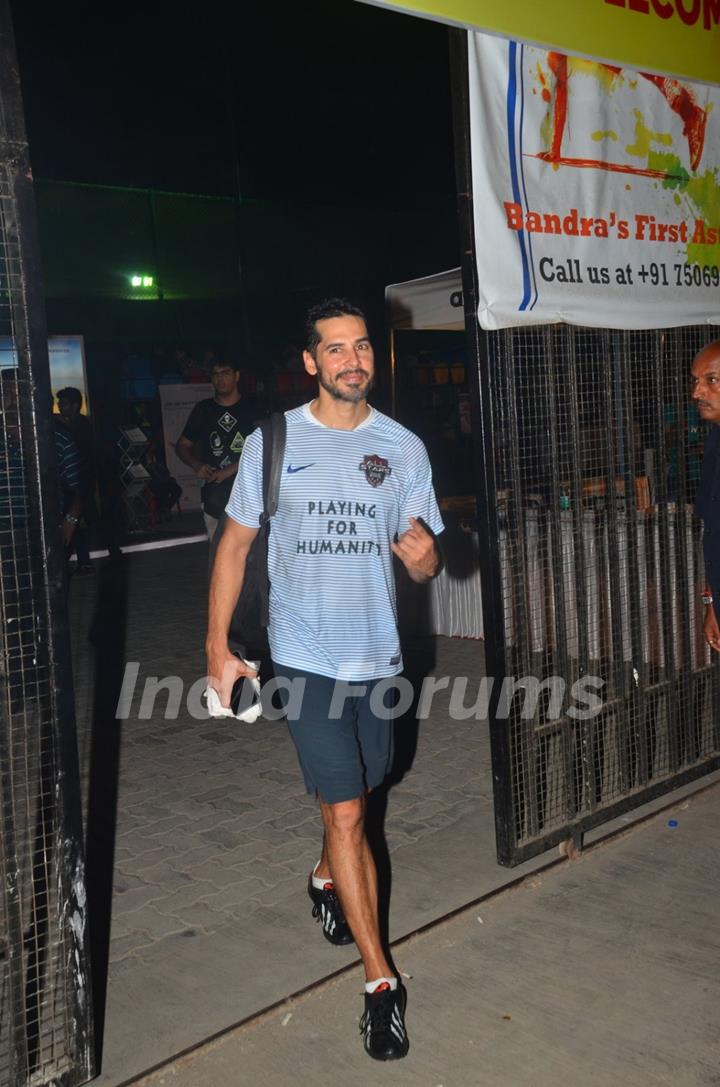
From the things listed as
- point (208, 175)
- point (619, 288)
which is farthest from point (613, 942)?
point (208, 175)

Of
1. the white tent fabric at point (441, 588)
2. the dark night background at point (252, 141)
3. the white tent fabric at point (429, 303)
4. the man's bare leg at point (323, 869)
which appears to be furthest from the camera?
the dark night background at point (252, 141)

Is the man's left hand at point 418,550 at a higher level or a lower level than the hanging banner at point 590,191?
lower

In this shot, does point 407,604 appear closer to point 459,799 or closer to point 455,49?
point 459,799

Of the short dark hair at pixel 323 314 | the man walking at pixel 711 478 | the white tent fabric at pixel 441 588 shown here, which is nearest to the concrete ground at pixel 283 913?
the man walking at pixel 711 478

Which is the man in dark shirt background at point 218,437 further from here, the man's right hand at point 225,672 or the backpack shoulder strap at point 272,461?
the man's right hand at point 225,672

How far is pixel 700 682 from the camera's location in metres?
5.69

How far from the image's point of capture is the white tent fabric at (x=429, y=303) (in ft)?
30.0

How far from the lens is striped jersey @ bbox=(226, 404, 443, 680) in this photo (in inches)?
141

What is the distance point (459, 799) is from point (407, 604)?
3613mm

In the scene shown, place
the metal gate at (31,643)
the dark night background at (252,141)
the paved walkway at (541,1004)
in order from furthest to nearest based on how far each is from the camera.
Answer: the dark night background at (252,141) < the paved walkway at (541,1004) < the metal gate at (31,643)

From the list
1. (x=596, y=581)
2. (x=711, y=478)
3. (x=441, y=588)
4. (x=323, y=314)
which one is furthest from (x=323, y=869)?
(x=441, y=588)

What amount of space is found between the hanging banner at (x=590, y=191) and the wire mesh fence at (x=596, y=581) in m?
0.18

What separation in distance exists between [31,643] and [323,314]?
1.47 metres

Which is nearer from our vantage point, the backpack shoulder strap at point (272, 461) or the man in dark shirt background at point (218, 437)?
the backpack shoulder strap at point (272, 461)
